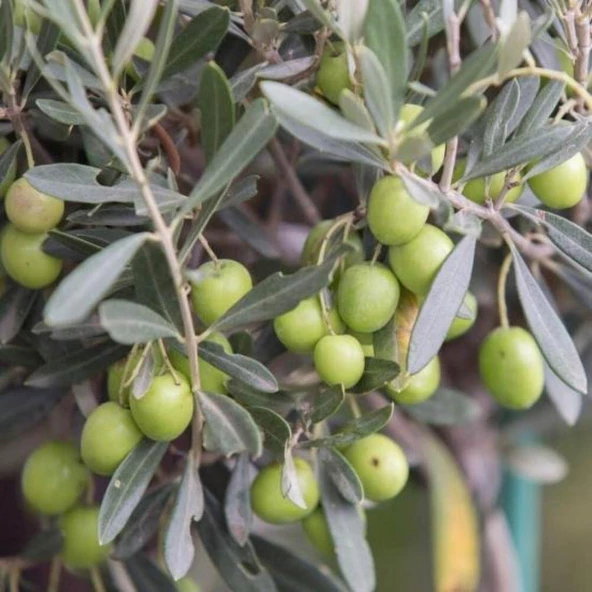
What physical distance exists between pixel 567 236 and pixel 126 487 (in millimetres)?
265

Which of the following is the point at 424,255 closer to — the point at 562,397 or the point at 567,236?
the point at 567,236

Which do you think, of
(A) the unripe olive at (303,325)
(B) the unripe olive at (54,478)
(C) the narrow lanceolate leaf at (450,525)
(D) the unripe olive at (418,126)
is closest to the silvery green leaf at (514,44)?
(D) the unripe olive at (418,126)

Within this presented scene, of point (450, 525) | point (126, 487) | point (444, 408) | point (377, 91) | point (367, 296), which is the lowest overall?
point (450, 525)

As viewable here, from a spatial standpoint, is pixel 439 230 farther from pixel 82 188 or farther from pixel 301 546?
pixel 301 546

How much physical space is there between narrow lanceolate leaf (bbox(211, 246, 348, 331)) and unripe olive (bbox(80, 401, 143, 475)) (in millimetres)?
72

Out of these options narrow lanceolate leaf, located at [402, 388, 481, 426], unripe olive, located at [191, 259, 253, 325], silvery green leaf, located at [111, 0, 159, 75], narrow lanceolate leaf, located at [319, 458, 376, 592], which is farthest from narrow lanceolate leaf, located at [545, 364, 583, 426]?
silvery green leaf, located at [111, 0, 159, 75]

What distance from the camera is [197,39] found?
1.48ft

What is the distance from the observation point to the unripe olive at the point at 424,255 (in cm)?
43

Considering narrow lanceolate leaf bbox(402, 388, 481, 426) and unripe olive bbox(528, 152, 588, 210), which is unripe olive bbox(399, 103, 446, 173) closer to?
unripe olive bbox(528, 152, 588, 210)

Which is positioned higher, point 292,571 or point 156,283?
point 156,283

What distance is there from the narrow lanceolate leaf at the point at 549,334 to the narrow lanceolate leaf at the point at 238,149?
0.16m

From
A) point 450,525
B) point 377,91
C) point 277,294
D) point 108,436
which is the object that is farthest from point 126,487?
point 450,525

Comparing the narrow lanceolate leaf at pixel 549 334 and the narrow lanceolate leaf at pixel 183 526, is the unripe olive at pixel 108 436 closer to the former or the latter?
the narrow lanceolate leaf at pixel 183 526

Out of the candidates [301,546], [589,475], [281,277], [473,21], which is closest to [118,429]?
[281,277]
